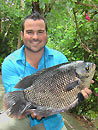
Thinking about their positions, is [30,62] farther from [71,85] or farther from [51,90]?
[71,85]

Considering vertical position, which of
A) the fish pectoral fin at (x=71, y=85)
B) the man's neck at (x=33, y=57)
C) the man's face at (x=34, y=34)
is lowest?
the fish pectoral fin at (x=71, y=85)

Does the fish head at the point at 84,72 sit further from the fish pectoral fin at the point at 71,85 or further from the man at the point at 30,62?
the man at the point at 30,62

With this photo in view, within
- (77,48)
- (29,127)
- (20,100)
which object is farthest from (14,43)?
(20,100)

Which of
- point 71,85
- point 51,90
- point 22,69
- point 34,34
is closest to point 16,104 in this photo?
point 51,90

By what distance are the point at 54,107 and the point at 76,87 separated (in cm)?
26

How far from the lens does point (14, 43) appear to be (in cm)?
1042

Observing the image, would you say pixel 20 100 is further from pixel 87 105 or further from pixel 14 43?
pixel 14 43

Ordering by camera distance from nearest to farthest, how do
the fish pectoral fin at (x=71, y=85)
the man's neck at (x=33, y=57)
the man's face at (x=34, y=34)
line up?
1. the fish pectoral fin at (x=71, y=85)
2. the man's face at (x=34, y=34)
3. the man's neck at (x=33, y=57)

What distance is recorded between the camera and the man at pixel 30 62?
6.92 ft

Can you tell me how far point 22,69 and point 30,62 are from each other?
0.13m

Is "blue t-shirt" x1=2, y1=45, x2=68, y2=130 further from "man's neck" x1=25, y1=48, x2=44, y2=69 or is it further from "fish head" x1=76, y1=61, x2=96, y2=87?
"fish head" x1=76, y1=61, x2=96, y2=87

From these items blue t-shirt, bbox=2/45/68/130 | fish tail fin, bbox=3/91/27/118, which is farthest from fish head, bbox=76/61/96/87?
blue t-shirt, bbox=2/45/68/130

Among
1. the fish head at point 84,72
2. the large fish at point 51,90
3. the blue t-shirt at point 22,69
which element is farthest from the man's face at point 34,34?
the fish head at point 84,72

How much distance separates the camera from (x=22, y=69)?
2254mm
